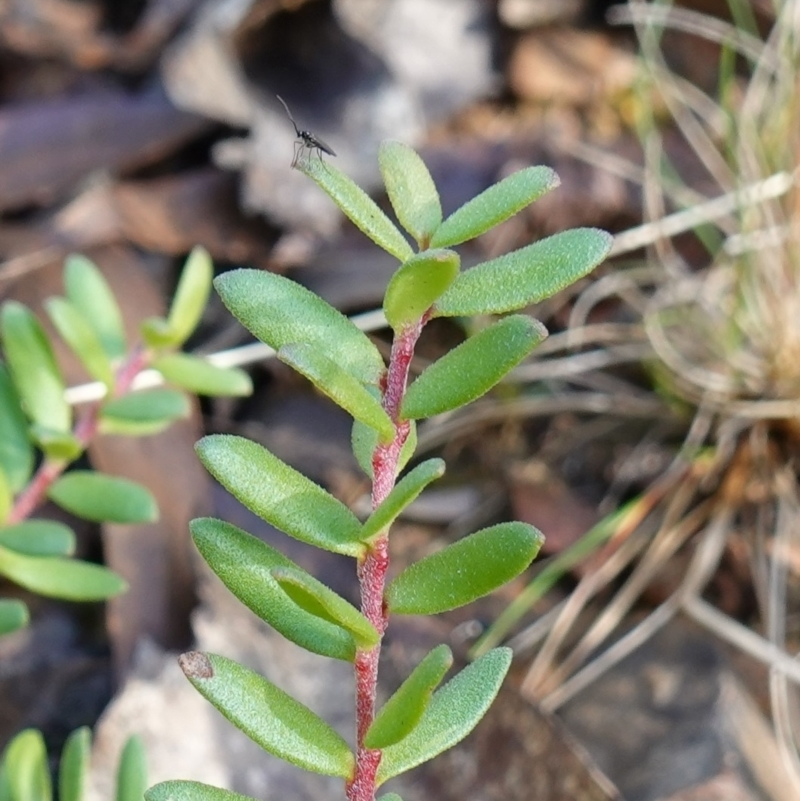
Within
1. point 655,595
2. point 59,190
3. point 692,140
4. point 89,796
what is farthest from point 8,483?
point 692,140

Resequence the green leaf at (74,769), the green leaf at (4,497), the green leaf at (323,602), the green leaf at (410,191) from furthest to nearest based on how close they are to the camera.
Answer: the green leaf at (4,497) → the green leaf at (74,769) → the green leaf at (410,191) → the green leaf at (323,602)

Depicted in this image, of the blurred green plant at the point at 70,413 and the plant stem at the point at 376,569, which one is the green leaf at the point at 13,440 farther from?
the plant stem at the point at 376,569

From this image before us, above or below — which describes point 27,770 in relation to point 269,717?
below

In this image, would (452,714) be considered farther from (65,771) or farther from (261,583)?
(65,771)

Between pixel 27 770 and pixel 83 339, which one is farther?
pixel 83 339

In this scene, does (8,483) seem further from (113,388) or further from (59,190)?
(59,190)

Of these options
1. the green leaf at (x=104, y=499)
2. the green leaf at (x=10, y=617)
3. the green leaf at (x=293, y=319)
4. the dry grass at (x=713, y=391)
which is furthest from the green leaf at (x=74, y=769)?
the dry grass at (x=713, y=391)

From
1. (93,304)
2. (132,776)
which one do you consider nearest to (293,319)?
(132,776)
